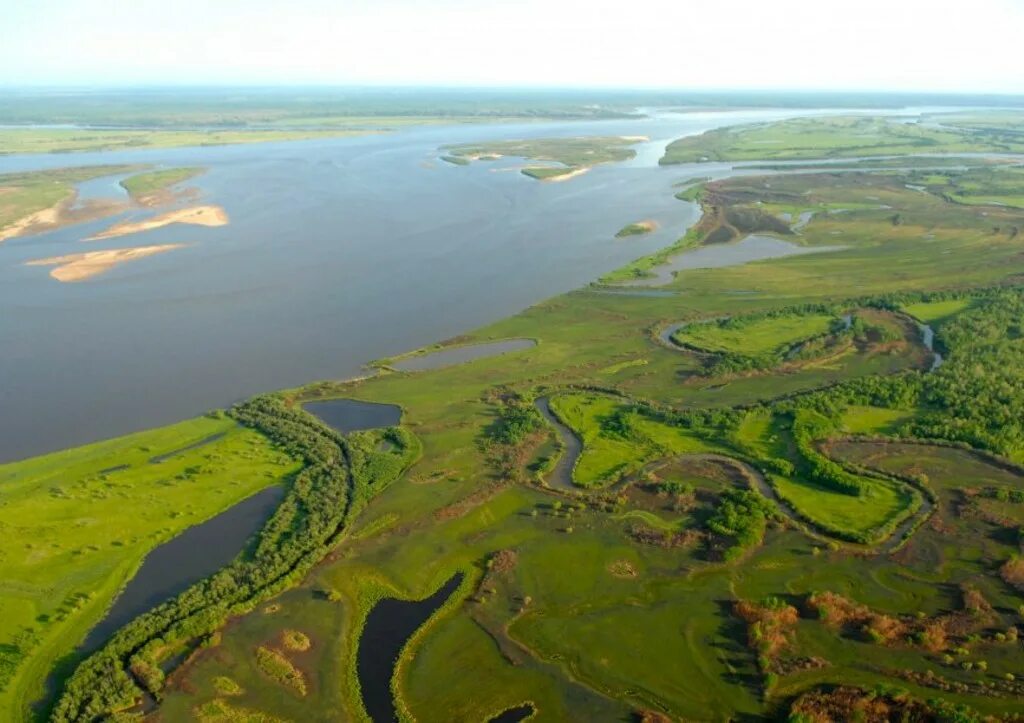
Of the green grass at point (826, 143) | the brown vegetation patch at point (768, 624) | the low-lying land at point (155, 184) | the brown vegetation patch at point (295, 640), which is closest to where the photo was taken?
the brown vegetation patch at point (768, 624)

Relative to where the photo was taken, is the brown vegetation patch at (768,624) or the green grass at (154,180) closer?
the brown vegetation patch at (768,624)

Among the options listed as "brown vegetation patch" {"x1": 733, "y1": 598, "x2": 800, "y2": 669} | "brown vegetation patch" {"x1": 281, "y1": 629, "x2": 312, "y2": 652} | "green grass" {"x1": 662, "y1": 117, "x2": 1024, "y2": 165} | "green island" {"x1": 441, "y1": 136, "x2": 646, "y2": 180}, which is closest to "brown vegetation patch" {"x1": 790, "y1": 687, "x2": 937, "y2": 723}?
"brown vegetation patch" {"x1": 733, "y1": 598, "x2": 800, "y2": 669}

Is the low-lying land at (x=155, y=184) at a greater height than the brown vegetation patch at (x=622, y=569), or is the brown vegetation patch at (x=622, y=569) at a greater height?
the low-lying land at (x=155, y=184)

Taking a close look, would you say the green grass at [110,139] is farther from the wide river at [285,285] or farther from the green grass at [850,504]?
the green grass at [850,504]

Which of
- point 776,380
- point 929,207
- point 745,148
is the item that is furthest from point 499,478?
point 745,148

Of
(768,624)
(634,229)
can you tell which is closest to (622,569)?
(768,624)

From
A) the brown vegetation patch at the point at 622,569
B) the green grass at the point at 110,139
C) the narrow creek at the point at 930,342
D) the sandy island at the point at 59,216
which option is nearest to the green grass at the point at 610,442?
the brown vegetation patch at the point at 622,569

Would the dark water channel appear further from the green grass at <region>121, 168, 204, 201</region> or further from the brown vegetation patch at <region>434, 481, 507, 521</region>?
the green grass at <region>121, 168, 204, 201</region>

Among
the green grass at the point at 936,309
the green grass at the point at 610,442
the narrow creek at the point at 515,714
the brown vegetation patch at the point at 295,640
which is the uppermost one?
the green grass at the point at 936,309
